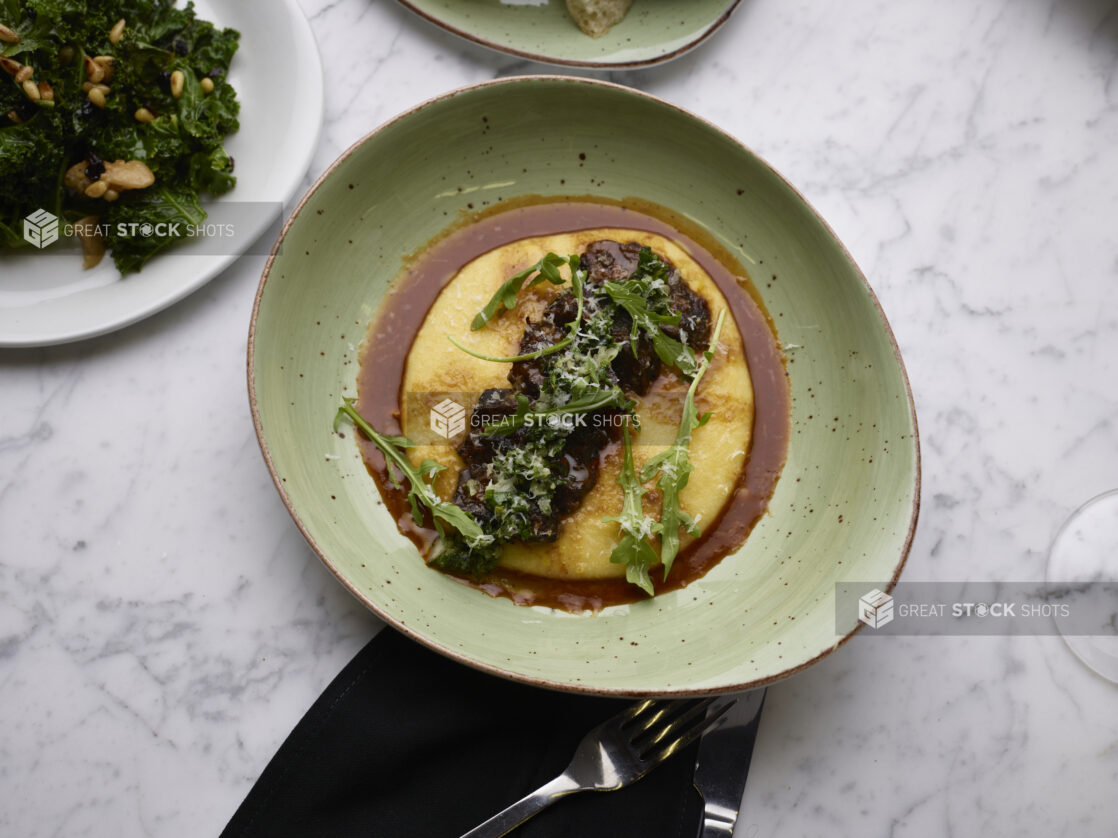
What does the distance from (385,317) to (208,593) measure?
4.87 ft

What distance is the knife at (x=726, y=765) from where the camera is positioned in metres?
3.48

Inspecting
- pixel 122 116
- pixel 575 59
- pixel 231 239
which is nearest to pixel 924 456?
pixel 575 59

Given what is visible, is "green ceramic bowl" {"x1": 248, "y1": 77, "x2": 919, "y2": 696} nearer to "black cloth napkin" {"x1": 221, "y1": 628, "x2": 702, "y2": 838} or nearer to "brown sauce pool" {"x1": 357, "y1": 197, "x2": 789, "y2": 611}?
"brown sauce pool" {"x1": 357, "y1": 197, "x2": 789, "y2": 611}

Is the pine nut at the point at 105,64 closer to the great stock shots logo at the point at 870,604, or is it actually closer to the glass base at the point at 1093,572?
the great stock shots logo at the point at 870,604

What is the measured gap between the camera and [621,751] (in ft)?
11.3

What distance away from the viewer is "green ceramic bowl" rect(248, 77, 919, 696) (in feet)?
10.8

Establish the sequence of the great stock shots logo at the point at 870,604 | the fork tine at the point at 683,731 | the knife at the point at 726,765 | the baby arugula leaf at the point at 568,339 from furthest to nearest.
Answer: the knife at the point at 726,765 → the fork tine at the point at 683,731 → the baby arugula leaf at the point at 568,339 → the great stock shots logo at the point at 870,604

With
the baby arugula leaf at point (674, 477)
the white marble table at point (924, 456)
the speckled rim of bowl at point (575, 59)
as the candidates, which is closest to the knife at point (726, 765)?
the white marble table at point (924, 456)

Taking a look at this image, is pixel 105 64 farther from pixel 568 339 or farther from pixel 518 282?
pixel 568 339

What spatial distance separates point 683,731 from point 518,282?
2063 millimetres

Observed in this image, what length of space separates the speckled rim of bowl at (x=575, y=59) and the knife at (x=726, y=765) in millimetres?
2896

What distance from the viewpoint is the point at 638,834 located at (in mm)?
3461

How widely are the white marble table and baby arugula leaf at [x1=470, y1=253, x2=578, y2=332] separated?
3.53 feet

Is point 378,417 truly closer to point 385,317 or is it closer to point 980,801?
point 385,317
